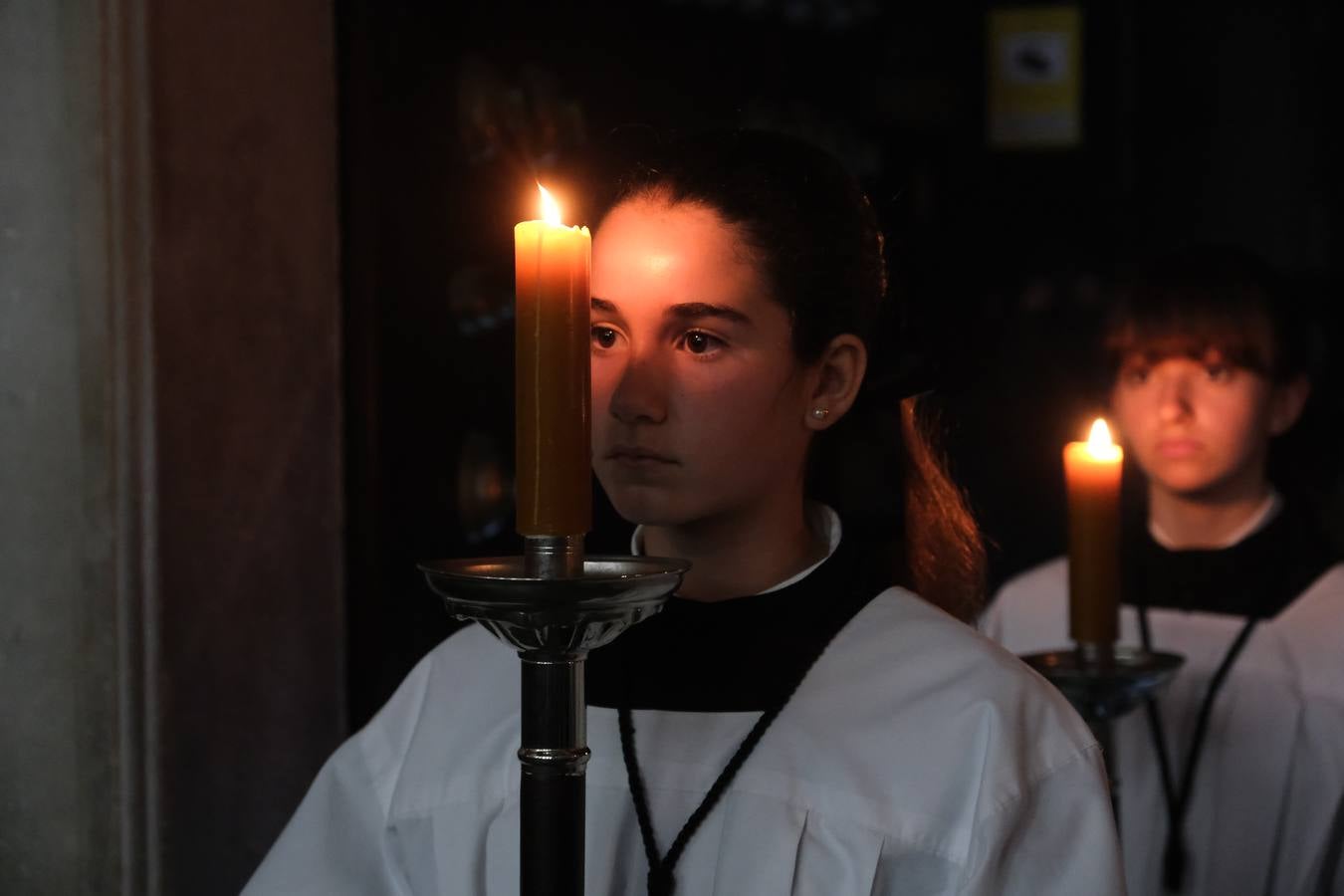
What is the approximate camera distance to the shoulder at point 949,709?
1.36 meters

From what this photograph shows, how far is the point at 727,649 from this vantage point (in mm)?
1489

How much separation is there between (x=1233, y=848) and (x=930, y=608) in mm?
1120

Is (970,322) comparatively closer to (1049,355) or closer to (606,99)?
(1049,355)

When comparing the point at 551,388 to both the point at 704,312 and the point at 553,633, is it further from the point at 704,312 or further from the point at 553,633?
the point at 704,312

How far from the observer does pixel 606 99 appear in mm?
2502

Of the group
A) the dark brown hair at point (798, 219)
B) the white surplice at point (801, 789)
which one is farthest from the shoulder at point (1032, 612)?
the white surplice at point (801, 789)

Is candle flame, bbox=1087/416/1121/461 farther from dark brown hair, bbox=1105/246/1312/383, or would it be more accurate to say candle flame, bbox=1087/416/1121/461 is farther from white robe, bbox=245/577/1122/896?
dark brown hair, bbox=1105/246/1312/383

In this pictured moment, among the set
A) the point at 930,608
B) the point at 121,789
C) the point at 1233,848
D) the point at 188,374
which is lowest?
the point at 1233,848

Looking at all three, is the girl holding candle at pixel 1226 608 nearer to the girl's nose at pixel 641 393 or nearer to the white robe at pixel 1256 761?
the white robe at pixel 1256 761

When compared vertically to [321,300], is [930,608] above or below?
below

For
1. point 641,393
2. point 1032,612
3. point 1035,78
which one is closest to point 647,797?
point 641,393

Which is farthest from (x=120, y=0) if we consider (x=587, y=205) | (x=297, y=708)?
(x=297, y=708)

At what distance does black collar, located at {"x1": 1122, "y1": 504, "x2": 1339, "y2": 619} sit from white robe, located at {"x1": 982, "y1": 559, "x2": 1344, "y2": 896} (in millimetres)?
22

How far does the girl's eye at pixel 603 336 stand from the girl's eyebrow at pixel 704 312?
0.06 meters
